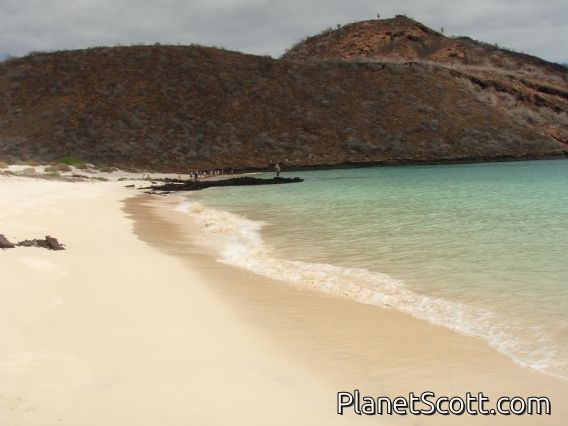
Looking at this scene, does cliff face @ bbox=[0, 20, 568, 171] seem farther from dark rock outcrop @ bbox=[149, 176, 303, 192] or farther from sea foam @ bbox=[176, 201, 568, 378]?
sea foam @ bbox=[176, 201, 568, 378]

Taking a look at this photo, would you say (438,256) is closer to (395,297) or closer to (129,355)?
(395,297)

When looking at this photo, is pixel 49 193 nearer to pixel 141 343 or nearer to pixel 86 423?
pixel 141 343

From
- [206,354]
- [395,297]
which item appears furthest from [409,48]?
[206,354]

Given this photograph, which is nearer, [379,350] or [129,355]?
[129,355]

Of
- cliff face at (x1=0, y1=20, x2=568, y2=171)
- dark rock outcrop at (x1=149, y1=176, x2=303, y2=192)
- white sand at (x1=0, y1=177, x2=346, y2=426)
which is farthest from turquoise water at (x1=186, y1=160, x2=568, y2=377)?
cliff face at (x1=0, y1=20, x2=568, y2=171)

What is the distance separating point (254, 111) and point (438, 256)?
5020 centimetres

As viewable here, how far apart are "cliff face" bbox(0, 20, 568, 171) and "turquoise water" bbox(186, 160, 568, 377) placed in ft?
115

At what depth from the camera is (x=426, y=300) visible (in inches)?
284

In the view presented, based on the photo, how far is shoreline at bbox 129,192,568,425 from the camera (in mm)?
4465

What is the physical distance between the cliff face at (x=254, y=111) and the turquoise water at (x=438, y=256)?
35176 mm

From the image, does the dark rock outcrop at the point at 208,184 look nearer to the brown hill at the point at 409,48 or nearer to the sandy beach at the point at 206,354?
the sandy beach at the point at 206,354

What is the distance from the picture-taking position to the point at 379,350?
5.36 m

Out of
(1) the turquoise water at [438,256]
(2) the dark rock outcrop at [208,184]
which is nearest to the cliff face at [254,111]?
(2) the dark rock outcrop at [208,184]

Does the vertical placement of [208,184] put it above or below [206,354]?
above
